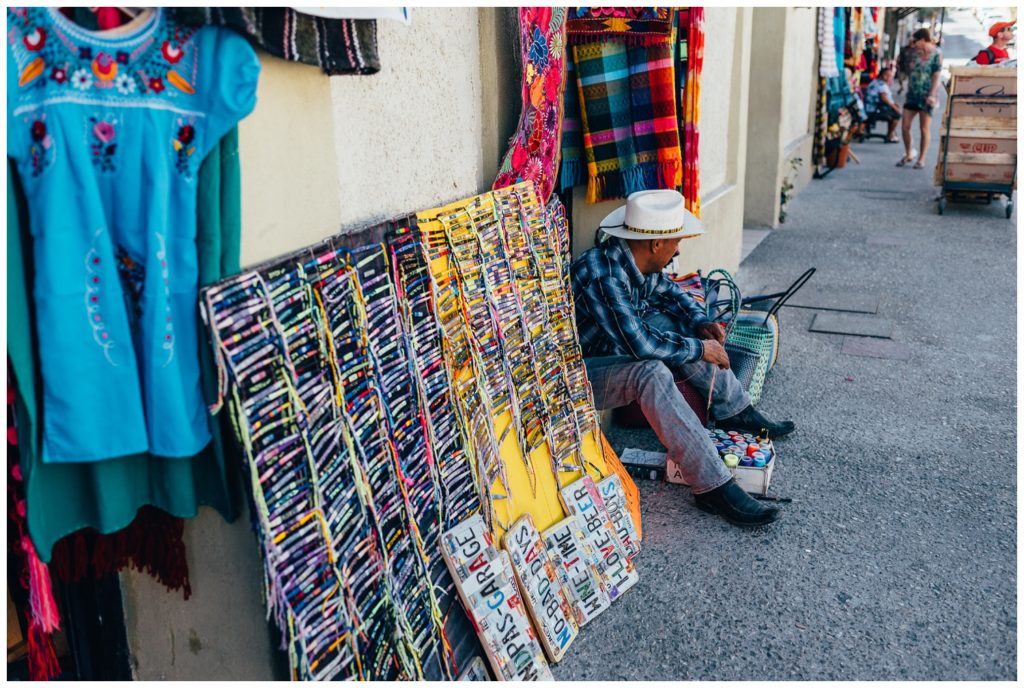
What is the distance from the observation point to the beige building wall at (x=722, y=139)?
5.89m

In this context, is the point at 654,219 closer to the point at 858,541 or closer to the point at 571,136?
the point at 571,136

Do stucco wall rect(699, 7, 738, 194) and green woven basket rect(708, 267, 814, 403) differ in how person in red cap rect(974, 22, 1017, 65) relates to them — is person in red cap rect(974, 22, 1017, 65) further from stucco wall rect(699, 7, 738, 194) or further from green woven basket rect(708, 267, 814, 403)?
green woven basket rect(708, 267, 814, 403)

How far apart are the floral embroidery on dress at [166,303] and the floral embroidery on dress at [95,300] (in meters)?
0.10

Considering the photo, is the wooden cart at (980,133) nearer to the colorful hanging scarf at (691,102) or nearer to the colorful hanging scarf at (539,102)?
the colorful hanging scarf at (691,102)

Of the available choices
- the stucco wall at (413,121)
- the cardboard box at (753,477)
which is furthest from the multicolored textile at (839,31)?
the stucco wall at (413,121)

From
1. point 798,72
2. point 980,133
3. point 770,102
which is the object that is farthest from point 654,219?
point 798,72

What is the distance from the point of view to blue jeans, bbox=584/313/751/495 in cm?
348

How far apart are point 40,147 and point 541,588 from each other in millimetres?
1859

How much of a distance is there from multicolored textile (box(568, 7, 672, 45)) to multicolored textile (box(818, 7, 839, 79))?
7.79 metres

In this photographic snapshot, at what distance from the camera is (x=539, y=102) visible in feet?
11.2

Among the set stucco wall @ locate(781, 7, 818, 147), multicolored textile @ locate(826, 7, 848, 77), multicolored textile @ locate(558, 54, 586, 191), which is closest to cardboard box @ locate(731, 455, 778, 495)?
multicolored textile @ locate(558, 54, 586, 191)

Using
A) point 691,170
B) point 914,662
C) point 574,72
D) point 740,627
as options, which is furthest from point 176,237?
point 691,170

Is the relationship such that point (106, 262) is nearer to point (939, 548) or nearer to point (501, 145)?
point (501, 145)

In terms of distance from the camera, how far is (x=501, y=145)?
346 centimetres
